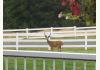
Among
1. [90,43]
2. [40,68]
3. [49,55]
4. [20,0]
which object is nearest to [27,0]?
[20,0]

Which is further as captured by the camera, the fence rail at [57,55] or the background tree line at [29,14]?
the background tree line at [29,14]

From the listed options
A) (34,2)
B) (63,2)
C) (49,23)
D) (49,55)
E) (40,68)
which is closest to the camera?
(63,2)

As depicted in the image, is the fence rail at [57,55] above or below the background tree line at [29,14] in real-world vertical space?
below

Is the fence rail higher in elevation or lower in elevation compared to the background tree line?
lower

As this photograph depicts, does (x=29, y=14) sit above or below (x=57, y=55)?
above

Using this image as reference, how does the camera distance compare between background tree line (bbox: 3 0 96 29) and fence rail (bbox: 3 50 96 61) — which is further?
background tree line (bbox: 3 0 96 29)

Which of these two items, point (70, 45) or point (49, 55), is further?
point (70, 45)

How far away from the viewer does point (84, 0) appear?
1303 millimetres

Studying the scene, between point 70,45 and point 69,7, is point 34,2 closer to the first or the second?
point 70,45

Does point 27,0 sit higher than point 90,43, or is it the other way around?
point 27,0

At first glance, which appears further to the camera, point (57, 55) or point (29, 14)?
point (29, 14)

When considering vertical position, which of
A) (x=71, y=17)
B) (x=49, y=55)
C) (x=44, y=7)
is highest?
(x=44, y=7)

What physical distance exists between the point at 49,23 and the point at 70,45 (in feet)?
42.6
